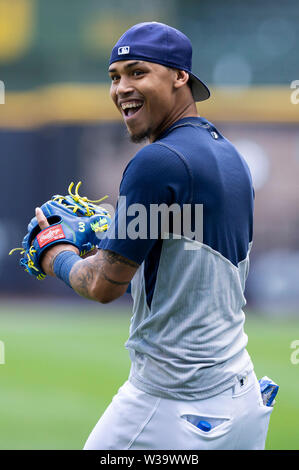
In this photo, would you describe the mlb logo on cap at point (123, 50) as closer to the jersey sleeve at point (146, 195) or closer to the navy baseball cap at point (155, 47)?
the navy baseball cap at point (155, 47)

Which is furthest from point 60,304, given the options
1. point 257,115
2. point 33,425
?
point 33,425

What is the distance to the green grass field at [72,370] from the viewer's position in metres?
5.66

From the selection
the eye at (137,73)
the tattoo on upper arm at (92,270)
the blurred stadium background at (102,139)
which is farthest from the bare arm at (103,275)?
the blurred stadium background at (102,139)

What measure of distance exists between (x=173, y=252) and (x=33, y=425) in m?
3.95

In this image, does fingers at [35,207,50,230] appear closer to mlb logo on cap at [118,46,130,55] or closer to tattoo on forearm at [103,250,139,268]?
tattoo on forearm at [103,250,139,268]

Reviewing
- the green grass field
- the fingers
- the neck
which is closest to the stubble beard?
the neck

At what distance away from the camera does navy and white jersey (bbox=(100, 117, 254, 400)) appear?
2.23 metres

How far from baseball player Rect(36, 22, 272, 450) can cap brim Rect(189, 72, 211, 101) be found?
12cm

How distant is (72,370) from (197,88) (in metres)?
5.87

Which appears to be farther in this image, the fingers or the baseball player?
the fingers

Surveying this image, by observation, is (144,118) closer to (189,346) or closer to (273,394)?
(189,346)

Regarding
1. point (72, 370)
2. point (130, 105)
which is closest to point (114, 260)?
point (130, 105)

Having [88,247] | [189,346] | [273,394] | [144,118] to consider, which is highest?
[144,118]
